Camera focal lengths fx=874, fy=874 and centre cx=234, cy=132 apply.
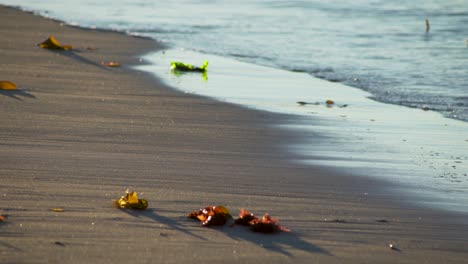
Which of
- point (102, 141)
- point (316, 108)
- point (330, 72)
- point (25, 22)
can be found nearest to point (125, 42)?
point (25, 22)

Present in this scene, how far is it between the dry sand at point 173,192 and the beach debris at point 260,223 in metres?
0.05

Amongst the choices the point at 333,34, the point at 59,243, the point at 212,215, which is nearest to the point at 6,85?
the point at 212,215

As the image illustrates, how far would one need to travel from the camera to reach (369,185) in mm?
5539

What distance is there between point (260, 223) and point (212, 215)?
9.9 inches

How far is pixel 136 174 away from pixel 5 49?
691cm

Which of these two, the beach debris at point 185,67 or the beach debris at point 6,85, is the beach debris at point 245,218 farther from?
the beach debris at point 185,67

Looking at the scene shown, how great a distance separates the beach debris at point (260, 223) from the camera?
4270 mm

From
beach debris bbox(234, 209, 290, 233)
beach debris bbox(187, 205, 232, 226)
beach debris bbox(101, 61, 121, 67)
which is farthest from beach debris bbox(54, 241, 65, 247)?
beach debris bbox(101, 61, 121, 67)

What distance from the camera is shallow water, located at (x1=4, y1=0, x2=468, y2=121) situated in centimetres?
1184

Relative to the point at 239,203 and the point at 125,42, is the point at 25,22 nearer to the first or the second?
the point at 125,42

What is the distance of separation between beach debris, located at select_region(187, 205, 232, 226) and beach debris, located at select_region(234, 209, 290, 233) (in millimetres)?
71

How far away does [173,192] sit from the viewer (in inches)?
196

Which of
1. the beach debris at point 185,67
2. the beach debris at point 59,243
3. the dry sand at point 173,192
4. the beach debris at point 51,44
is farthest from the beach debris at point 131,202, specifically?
the beach debris at point 51,44

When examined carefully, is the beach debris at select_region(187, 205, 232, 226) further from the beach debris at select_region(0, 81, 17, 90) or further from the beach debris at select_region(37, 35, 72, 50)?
the beach debris at select_region(37, 35, 72, 50)
